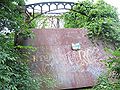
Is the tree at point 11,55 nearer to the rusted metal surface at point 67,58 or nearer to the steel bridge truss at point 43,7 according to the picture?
the rusted metal surface at point 67,58

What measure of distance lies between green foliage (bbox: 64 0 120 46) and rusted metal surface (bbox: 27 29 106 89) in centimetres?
22

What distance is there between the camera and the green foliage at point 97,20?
4238 millimetres

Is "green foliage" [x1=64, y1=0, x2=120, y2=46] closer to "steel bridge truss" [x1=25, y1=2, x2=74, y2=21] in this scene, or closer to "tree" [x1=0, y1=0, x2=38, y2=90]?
"steel bridge truss" [x1=25, y1=2, x2=74, y2=21]

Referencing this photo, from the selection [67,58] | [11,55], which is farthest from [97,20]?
[11,55]

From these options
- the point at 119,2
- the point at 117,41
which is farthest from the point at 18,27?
the point at 119,2

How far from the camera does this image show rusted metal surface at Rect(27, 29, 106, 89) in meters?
3.61

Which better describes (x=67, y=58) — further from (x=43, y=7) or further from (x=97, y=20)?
(x=43, y=7)

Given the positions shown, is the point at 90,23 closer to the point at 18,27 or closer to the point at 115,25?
the point at 115,25

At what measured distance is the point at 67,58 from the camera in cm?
384

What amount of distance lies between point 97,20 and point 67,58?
42.5 inches

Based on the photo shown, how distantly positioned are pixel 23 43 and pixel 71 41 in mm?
820

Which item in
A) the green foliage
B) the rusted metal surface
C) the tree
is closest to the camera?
the tree

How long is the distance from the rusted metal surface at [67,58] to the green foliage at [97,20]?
0.22m

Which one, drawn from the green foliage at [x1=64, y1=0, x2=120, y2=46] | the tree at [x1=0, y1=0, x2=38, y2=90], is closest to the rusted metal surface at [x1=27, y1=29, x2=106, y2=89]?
the green foliage at [x1=64, y1=0, x2=120, y2=46]
